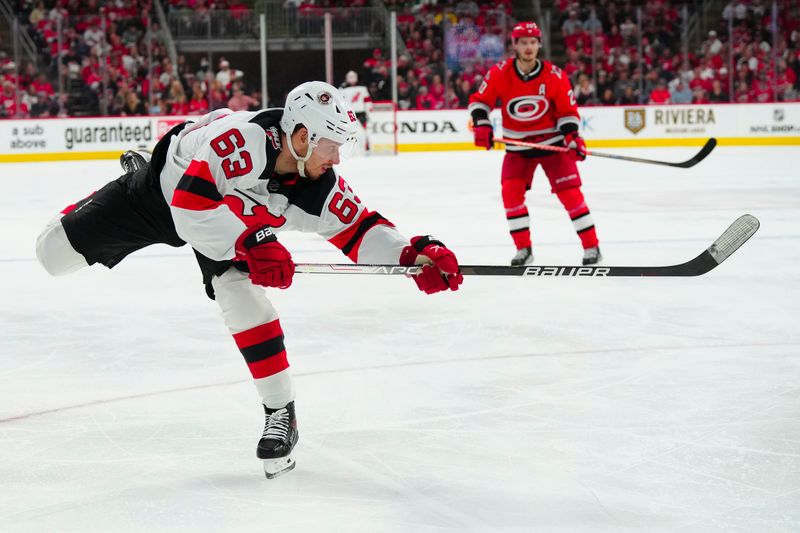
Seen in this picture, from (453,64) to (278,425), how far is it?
38.0 ft

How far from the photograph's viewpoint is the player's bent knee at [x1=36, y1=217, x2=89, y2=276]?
110 inches

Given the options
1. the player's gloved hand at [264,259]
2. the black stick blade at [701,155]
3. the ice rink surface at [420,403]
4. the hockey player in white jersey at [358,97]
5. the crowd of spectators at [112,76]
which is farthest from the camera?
the crowd of spectators at [112,76]

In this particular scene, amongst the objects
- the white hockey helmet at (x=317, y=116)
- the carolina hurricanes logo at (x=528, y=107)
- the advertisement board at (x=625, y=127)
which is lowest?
the white hockey helmet at (x=317, y=116)

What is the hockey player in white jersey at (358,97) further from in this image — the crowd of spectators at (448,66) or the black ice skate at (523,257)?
the black ice skate at (523,257)

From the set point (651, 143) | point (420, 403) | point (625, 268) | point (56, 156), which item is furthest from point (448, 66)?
point (625, 268)

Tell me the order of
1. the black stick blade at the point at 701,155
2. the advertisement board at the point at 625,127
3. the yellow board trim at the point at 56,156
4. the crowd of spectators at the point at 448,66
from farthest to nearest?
the crowd of spectators at the point at 448,66, the advertisement board at the point at 625,127, the yellow board trim at the point at 56,156, the black stick blade at the point at 701,155

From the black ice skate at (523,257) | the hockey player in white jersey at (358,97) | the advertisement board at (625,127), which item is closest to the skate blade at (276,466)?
the black ice skate at (523,257)

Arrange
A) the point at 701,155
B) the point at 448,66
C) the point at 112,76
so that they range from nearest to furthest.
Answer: the point at 701,155 → the point at 112,76 → the point at 448,66

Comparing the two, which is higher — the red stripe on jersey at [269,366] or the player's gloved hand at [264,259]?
the player's gloved hand at [264,259]

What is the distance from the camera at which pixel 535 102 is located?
5.29m

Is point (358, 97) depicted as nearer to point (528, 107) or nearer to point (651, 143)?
point (651, 143)

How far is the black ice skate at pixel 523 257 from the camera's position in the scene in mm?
5125

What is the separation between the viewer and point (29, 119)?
12.4m

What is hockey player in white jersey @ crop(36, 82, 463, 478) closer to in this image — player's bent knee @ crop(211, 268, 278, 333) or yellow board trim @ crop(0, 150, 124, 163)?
player's bent knee @ crop(211, 268, 278, 333)
